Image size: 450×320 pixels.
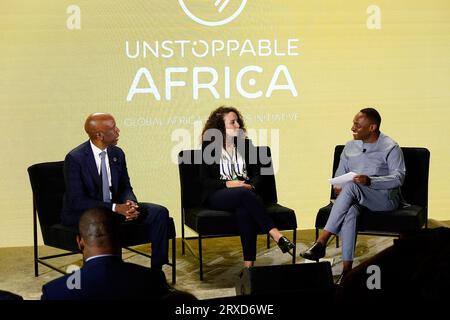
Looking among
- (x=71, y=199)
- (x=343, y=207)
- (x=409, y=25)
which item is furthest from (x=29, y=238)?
(x=409, y=25)

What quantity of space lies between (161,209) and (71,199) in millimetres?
573

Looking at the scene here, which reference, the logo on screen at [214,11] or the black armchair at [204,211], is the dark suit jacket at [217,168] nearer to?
the black armchair at [204,211]

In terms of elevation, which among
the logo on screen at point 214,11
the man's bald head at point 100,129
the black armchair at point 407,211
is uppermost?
the logo on screen at point 214,11

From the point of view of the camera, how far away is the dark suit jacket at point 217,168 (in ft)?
18.0

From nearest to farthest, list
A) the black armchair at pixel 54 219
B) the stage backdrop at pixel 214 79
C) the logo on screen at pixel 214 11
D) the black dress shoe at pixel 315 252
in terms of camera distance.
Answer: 1. the black armchair at pixel 54 219
2. the black dress shoe at pixel 315 252
3. the stage backdrop at pixel 214 79
4. the logo on screen at pixel 214 11

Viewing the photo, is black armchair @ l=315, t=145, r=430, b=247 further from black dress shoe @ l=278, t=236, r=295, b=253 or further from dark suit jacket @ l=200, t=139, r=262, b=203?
A: dark suit jacket @ l=200, t=139, r=262, b=203

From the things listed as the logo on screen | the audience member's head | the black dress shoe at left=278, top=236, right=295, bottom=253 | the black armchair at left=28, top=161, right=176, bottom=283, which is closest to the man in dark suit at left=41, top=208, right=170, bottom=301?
the black armchair at left=28, top=161, right=176, bottom=283

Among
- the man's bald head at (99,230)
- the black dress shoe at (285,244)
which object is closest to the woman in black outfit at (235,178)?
the black dress shoe at (285,244)

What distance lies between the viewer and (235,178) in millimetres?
5660

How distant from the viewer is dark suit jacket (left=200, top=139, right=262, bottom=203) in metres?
5.48

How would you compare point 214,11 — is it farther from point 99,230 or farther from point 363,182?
point 99,230

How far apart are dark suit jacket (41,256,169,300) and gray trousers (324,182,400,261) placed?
2.63m

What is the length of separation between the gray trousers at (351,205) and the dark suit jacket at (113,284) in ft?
8.64
